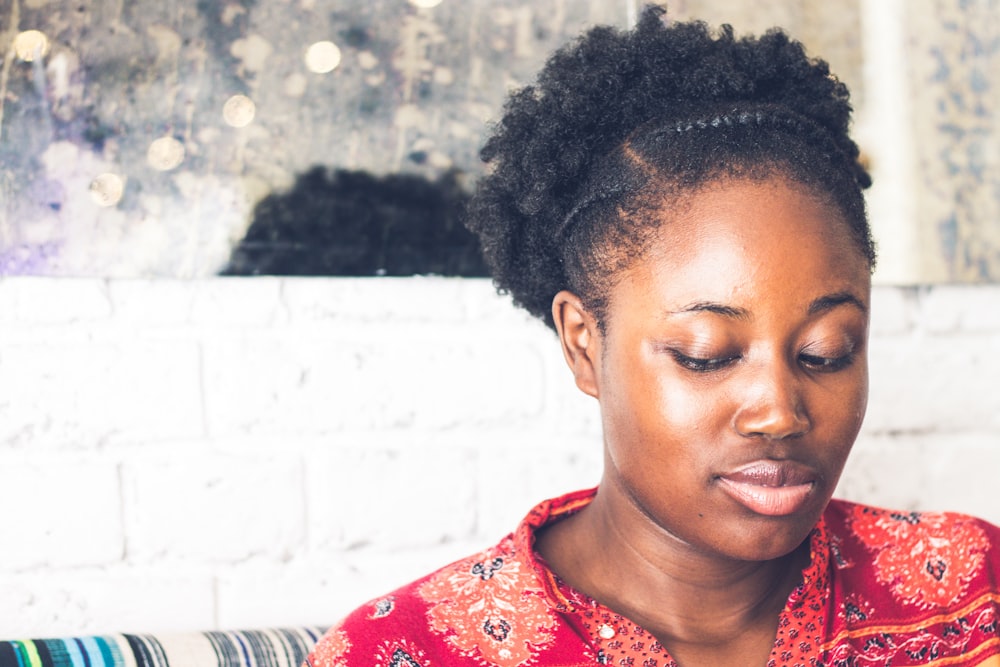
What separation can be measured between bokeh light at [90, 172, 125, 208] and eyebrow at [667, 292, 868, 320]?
0.64 meters

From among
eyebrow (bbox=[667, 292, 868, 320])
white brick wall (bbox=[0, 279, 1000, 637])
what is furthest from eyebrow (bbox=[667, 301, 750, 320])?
white brick wall (bbox=[0, 279, 1000, 637])

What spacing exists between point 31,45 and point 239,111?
23 cm

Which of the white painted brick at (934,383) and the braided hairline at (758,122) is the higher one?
the braided hairline at (758,122)

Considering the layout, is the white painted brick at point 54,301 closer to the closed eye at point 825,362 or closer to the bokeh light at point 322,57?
the bokeh light at point 322,57

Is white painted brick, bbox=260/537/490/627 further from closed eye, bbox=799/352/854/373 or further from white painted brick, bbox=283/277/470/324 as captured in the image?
closed eye, bbox=799/352/854/373

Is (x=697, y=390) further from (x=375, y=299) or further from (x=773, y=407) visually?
(x=375, y=299)

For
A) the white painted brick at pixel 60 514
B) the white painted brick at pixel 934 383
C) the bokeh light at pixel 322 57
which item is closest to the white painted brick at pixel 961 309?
the white painted brick at pixel 934 383

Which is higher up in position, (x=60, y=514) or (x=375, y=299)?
(x=375, y=299)

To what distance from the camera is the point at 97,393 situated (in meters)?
1.10

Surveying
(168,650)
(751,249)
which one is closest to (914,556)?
(751,249)

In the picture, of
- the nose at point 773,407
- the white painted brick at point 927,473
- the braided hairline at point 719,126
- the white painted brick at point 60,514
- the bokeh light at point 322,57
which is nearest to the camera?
the nose at point 773,407

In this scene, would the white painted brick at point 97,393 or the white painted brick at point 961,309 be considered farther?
the white painted brick at point 961,309

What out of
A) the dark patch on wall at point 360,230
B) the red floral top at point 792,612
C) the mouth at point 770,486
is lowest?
the red floral top at point 792,612

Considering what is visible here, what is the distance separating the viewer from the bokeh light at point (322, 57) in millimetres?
1176
